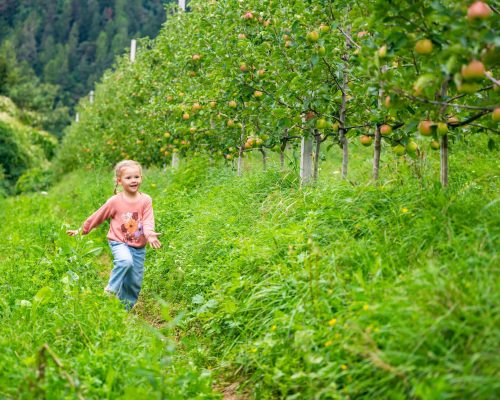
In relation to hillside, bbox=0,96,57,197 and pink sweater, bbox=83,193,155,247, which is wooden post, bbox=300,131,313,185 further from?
hillside, bbox=0,96,57,197

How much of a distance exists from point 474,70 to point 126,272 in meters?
3.14

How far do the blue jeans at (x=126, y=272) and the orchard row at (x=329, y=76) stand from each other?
68.1 inches

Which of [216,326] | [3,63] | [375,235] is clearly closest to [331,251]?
[375,235]

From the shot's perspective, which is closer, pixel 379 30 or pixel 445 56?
pixel 445 56

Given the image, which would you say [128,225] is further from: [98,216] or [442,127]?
[442,127]

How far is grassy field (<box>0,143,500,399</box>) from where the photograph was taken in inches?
97.2

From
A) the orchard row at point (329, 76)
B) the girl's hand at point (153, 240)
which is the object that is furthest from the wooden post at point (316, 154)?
the girl's hand at point (153, 240)

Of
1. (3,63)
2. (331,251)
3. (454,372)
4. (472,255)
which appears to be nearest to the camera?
(454,372)

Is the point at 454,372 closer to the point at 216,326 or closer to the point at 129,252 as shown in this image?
the point at 216,326

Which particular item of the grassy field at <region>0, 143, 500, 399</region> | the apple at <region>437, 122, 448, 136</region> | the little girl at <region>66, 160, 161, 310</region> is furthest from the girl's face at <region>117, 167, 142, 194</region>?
the apple at <region>437, 122, 448, 136</region>

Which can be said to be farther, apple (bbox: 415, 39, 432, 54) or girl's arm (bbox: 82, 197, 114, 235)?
girl's arm (bbox: 82, 197, 114, 235)

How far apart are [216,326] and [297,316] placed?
0.84 m

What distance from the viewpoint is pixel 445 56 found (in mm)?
2836

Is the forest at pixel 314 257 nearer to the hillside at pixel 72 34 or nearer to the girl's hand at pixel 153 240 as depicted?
the girl's hand at pixel 153 240
